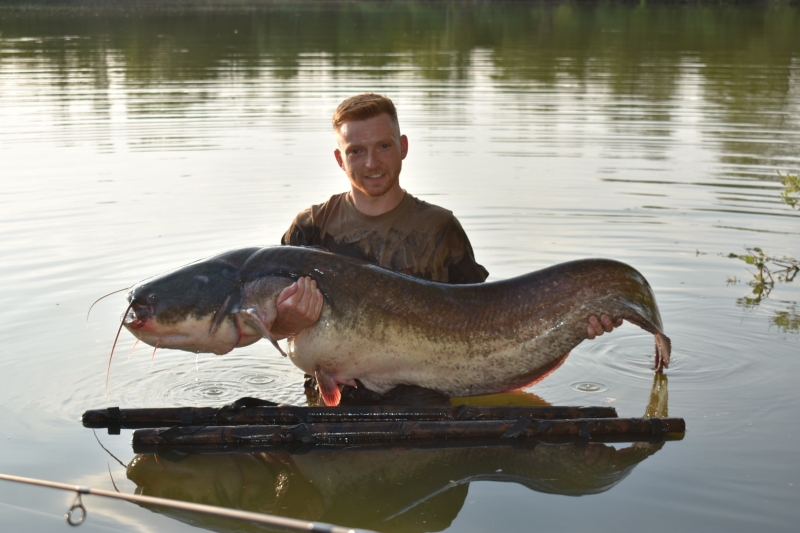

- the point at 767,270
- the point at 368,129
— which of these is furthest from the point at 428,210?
the point at 767,270

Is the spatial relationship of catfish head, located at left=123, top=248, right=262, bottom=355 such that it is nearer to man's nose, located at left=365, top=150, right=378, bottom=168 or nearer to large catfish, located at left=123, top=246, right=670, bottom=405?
large catfish, located at left=123, top=246, right=670, bottom=405

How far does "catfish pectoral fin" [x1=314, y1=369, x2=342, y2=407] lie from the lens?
4297 millimetres

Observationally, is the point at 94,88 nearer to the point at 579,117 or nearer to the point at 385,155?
the point at 579,117

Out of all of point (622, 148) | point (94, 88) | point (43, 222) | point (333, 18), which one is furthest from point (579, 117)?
point (333, 18)

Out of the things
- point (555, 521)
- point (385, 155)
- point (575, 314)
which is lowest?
point (555, 521)

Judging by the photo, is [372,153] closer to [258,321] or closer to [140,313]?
[258,321]

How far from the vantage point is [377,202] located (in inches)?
189

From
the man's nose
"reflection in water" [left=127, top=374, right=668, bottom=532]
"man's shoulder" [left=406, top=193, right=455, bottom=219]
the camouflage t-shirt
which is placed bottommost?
"reflection in water" [left=127, top=374, right=668, bottom=532]

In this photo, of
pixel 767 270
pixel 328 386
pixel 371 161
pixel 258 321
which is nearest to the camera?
pixel 258 321

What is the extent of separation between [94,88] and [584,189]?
11.8 meters

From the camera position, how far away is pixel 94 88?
18.0 meters

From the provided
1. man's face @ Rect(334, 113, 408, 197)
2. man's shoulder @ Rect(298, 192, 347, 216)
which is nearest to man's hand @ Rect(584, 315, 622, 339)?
man's face @ Rect(334, 113, 408, 197)

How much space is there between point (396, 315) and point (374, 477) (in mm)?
719

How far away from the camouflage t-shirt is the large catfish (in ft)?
1.73
